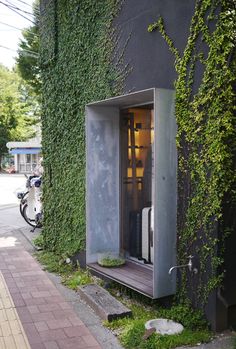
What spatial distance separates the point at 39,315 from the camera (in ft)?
15.6

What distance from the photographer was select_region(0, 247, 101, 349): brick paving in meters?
4.04

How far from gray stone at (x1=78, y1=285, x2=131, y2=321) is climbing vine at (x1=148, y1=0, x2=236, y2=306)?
752 mm

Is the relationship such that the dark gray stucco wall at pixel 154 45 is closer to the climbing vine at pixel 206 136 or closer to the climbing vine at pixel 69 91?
the climbing vine at pixel 206 136

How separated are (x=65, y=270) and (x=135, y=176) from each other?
6.33ft

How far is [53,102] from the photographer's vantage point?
7188 millimetres

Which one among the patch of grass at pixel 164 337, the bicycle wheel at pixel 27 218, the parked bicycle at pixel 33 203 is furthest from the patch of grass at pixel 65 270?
the bicycle wheel at pixel 27 218

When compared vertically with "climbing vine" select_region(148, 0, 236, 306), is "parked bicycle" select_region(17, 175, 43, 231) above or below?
below

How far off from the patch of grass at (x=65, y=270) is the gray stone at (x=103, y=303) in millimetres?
419

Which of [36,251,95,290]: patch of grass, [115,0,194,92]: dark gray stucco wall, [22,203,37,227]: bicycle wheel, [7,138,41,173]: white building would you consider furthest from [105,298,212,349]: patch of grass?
[7,138,41,173]: white building

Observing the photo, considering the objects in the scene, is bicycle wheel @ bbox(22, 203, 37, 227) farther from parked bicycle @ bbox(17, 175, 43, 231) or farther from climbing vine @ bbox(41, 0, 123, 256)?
climbing vine @ bbox(41, 0, 123, 256)

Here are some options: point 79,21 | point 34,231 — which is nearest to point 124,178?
point 79,21

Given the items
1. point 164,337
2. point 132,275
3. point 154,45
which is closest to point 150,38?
point 154,45

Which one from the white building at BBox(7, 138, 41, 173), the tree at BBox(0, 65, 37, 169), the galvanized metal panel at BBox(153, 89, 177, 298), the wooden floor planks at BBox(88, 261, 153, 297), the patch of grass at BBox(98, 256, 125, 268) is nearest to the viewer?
the galvanized metal panel at BBox(153, 89, 177, 298)

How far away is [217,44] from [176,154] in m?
1.19
